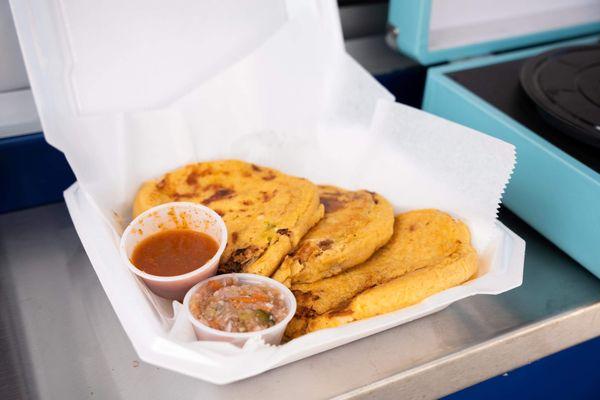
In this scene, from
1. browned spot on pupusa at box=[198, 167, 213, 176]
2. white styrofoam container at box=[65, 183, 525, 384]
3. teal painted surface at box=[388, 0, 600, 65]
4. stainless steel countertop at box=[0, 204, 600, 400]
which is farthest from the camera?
teal painted surface at box=[388, 0, 600, 65]

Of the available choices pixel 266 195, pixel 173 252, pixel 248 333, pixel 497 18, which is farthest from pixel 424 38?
pixel 248 333

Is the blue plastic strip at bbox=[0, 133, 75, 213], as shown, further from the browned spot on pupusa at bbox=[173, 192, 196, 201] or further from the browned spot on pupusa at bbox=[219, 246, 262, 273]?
the browned spot on pupusa at bbox=[219, 246, 262, 273]

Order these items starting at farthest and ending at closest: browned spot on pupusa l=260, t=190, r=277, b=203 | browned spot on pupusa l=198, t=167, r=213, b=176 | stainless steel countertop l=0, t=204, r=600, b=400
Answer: browned spot on pupusa l=198, t=167, r=213, b=176
browned spot on pupusa l=260, t=190, r=277, b=203
stainless steel countertop l=0, t=204, r=600, b=400

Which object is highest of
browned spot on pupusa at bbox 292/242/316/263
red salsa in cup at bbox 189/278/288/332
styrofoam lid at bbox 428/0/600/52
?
styrofoam lid at bbox 428/0/600/52

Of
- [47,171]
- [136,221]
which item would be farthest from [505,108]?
[47,171]

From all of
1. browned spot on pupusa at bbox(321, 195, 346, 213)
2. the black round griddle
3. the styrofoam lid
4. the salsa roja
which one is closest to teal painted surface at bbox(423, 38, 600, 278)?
the black round griddle

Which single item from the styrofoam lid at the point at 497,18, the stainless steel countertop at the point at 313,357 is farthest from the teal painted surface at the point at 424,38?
the stainless steel countertop at the point at 313,357

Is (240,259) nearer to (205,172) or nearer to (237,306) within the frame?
(237,306)

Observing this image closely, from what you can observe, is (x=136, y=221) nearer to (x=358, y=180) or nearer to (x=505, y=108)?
(x=358, y=180)
